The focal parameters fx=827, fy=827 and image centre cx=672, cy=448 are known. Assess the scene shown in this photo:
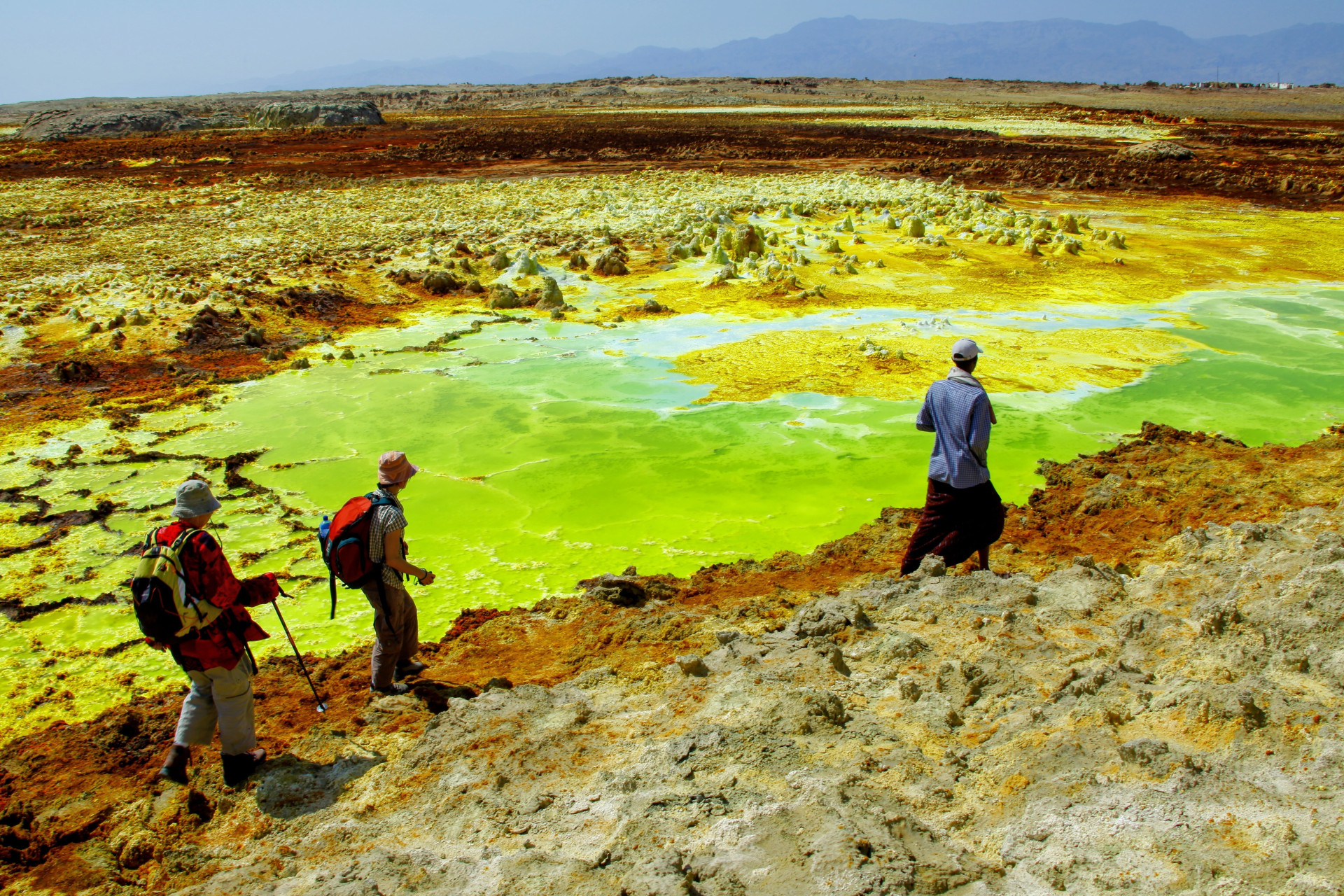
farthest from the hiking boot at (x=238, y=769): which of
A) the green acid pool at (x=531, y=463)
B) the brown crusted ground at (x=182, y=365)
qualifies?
the brown crusted ground at (x=182, y=365)

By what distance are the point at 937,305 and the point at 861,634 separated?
8.98 metres

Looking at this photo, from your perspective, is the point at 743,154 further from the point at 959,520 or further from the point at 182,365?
the point at 959,520

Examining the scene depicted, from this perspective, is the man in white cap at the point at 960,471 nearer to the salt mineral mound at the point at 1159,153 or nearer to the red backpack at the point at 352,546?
the red backpack at the point at 352,546

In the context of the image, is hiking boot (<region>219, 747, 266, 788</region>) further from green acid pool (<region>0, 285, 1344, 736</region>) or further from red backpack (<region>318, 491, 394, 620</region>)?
green acid pool (<region>0, 285, 1344, 736</region>)

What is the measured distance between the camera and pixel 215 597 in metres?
3.21

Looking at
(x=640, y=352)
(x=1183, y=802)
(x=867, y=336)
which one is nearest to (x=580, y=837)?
(x=1183, y=802)

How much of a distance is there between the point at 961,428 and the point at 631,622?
80.7 inches

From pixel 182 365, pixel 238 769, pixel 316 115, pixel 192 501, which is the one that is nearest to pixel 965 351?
pixel 192 501

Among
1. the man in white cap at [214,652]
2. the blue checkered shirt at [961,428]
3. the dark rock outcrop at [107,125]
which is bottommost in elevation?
the man in white cap at [214,652]

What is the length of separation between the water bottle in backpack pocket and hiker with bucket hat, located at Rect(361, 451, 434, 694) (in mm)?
717

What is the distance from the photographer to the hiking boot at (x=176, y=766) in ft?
11.1

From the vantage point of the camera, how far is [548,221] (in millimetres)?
18938

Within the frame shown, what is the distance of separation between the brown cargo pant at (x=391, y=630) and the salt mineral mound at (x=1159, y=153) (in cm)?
3372

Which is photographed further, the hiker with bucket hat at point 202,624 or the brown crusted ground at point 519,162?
the brown crusted ground at point 519,162
